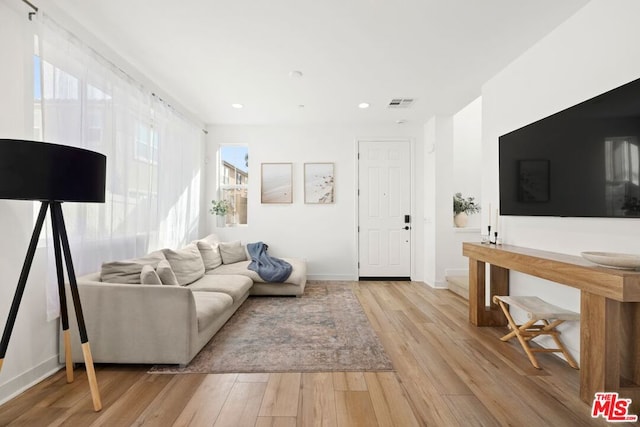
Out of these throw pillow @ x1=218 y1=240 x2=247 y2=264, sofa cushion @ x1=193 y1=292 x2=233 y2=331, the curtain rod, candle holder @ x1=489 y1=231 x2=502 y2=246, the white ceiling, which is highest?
the white ceiling

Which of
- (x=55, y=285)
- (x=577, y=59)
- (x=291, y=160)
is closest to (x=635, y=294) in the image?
(x=577, y=59)

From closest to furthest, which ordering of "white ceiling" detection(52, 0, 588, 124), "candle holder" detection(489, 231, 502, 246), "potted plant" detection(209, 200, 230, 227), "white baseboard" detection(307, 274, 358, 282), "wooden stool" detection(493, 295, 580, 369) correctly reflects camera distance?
"wooden stool" detection(493, 295, 580, 369), "white ceiling" detection(52, 0, 588, 124), "candle holder" detection(489, 231, 502, 246), "potted plant" detection(209, 200, 230, 227), "white baseboard" detection(307, 274, 358, 282)

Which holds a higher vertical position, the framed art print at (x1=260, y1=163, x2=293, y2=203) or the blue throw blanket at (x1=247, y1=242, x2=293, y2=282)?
the framed art print at (x1=260, y1=163, x2=293, y2=203)

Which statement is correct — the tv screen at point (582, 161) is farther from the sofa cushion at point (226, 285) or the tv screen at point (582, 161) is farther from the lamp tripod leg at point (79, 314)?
the lamp tripod leg at point (79, 314)

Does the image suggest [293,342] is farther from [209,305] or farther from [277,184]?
[277,184]

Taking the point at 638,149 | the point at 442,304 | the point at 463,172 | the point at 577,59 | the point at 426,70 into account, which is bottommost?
the point at 442,304

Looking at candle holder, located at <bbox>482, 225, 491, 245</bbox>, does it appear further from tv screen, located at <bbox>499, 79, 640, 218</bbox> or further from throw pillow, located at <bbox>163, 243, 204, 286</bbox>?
throw pillow, located at <bbox>163, 243, 204, 286</bbox>

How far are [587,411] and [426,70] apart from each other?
306 cm

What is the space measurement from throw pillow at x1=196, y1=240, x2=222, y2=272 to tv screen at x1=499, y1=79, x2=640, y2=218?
11.9ft

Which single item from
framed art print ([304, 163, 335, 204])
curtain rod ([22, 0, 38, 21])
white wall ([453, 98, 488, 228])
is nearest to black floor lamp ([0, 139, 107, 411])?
curtain rod ([22, 0, 38, 21])

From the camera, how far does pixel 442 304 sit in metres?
3.80

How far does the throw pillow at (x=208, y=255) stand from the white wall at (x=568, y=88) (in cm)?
360

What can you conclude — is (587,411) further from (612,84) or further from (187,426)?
(187,426)

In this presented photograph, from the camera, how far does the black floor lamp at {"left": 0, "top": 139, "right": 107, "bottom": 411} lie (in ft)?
4.96
